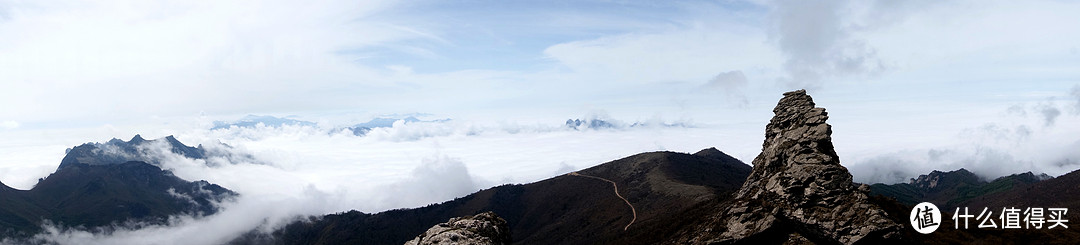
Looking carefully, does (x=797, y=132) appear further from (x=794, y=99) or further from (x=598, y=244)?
(x=598, y=244)

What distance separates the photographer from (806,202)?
158 ft

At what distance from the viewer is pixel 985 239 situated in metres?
59.9

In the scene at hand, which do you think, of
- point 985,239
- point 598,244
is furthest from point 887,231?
point 598,244

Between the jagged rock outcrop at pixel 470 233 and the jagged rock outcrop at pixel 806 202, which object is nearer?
the jagged rock outcrop at pixel 470 233

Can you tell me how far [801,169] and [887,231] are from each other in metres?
11.0

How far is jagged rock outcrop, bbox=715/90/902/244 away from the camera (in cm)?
4369

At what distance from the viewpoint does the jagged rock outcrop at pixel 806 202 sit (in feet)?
143

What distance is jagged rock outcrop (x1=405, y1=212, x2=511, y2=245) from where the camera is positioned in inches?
1222

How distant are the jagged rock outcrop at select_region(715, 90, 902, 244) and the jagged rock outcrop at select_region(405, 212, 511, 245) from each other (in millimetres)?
26449

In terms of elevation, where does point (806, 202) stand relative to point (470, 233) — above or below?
above

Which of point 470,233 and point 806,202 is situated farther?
point 806,202

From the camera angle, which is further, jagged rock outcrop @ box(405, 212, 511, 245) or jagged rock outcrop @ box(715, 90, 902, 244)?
jagged rock outcrop @ box(715, 90, 902, 244)

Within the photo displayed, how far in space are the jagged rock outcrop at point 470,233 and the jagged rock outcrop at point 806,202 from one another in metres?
26.4

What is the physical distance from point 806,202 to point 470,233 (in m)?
33.7
